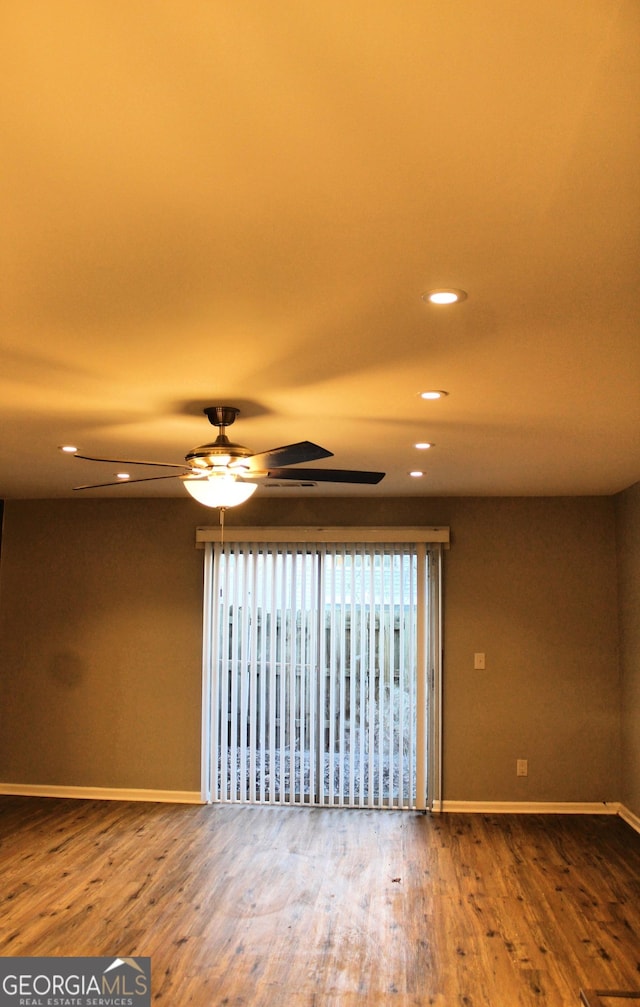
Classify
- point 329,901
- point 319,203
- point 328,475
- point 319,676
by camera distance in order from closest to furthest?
point 319,203 → point 328,475 → point 329,901 → point 319,676

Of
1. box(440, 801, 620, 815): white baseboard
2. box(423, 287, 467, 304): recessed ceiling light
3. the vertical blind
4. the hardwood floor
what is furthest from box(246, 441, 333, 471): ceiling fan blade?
box(440, 801, 620, 815): white baseboard

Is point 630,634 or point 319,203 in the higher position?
point 319,203

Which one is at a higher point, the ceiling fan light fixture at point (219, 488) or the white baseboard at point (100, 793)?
the ceiling fan light fixture at point (219, 488)

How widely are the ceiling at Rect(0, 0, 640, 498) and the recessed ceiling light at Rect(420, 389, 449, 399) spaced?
0.10m

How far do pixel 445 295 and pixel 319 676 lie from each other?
→ 4.71m

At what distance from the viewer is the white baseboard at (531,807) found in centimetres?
619

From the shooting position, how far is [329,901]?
4520mm

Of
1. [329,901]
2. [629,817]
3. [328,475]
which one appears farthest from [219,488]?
[629,817]

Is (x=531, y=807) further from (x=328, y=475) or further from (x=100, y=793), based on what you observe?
(x=328, y=475)

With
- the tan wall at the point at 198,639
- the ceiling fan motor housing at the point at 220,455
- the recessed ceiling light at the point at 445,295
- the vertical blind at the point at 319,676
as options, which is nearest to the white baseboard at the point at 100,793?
the tan wall at the point at 198,639

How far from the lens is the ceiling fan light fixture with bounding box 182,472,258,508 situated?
3373mm

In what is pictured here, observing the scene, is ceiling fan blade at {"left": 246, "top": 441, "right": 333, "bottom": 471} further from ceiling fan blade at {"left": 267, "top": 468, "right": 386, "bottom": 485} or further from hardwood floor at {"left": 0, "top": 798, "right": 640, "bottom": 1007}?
hardwood floor at {"left": 0, "top": 798, "right": 640, "bottom": 1007}

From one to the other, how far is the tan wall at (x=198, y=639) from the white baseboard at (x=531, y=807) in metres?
0.05

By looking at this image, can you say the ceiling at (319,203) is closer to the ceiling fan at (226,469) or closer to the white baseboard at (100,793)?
the ceiling fan at (226,469)
